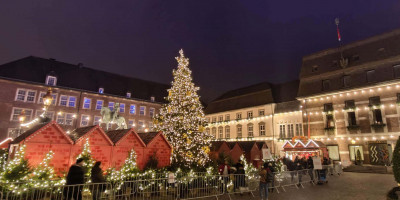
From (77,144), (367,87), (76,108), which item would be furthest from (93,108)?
(367,87)

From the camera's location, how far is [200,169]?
44.1 ft

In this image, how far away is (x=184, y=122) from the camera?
55.6 ft

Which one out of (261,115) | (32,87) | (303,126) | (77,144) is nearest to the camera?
(77,144)

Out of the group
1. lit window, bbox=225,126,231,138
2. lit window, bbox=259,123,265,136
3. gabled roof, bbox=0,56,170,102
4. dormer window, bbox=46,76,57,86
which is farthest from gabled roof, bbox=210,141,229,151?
dormer window, bbox=46,76,57,86

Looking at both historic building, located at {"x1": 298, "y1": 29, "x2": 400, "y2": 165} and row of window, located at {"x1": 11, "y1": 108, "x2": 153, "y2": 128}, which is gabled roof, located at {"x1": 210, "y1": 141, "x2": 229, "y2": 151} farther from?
row of window, located at {"x1": 11, "y1": 108, "x2": 153, "y2": 128}

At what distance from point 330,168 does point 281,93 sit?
19072 mm

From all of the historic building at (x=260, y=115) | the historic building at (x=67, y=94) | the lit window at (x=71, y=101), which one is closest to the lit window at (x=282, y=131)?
the historic building at (x=260, y=115)

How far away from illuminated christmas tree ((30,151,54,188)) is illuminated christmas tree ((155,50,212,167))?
755cm

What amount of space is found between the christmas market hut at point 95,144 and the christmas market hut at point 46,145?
1.45 feet

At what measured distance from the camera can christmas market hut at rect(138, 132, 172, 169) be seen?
Result: 13.2 m

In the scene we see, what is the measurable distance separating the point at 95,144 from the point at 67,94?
31653 millimetres

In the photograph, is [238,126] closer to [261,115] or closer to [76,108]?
[261,115]

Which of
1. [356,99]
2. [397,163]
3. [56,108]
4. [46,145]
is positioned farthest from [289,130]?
[56,108]

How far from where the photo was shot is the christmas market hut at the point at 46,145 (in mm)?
9656
